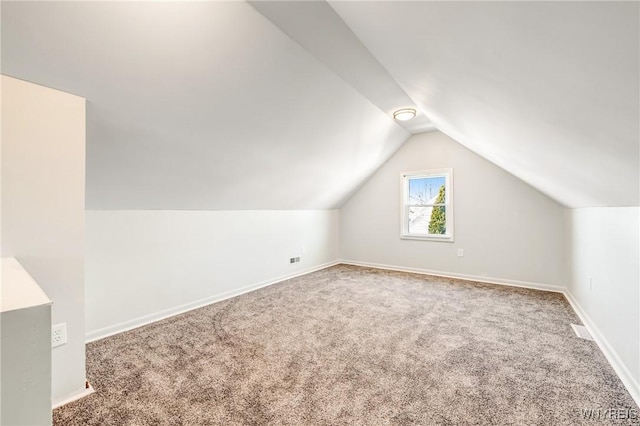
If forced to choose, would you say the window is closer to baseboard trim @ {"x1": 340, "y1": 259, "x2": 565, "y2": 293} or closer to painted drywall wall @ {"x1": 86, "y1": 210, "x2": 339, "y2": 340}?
baseboard trim @ {"x1": 340, "y1": 259, "x2": 565, "y2": 293}

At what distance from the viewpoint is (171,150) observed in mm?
2221

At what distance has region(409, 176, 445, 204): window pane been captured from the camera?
4672 mm

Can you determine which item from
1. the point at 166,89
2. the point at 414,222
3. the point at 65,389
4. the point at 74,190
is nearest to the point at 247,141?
the point at 166,89

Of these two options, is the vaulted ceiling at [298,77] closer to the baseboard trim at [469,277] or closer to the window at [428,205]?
the window at [428,205]

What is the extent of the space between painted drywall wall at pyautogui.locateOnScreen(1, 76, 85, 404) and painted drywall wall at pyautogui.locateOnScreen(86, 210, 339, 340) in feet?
2.68

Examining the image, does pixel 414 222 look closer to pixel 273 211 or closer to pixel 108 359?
pixel 273 211

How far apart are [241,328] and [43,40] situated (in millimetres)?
2310

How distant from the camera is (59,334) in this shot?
5.16 ft

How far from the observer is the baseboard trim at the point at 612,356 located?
1605 mm

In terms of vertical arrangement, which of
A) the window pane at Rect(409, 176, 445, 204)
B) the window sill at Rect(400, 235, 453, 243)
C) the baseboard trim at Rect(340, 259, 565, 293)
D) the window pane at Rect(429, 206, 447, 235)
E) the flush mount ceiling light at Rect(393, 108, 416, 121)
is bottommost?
the baseboard trim at Rect(340, 259, 565, 293)

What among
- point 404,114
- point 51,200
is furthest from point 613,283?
point 51,200

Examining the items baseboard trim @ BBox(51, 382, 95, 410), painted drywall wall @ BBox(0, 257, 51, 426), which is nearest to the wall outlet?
baseboard trim @ BBox(51, 382, 95, 410)

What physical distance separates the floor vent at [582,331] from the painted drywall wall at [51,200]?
12.3ft

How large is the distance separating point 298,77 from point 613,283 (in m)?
2.83
